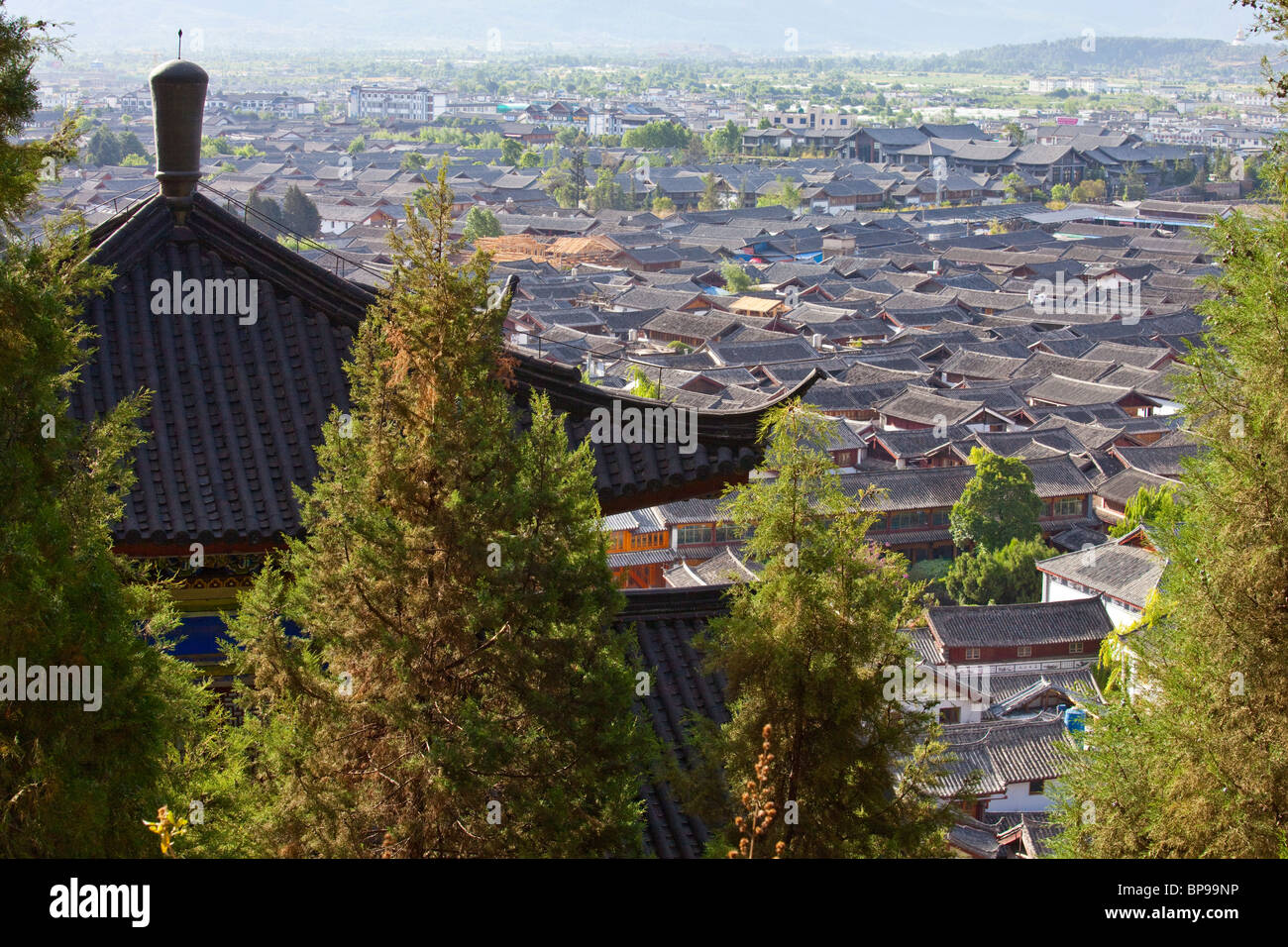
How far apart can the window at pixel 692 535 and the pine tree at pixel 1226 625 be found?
20296mm

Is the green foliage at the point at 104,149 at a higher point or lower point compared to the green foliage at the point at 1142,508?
higher

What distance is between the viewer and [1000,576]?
2566 cm

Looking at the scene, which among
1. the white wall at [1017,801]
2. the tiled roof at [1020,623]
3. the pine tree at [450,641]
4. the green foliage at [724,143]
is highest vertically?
the green foliage at [724,143]

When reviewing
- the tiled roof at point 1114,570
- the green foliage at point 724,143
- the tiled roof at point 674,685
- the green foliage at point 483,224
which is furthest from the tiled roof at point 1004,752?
the green foliage at point 724,143

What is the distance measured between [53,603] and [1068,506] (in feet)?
90.6

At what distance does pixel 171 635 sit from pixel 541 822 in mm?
2464

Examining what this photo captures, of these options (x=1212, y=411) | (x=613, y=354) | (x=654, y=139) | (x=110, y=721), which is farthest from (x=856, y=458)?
(x=654, y=139)

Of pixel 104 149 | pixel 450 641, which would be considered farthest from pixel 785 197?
pixel 450 641

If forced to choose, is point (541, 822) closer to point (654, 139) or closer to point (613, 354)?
point (613, 354)

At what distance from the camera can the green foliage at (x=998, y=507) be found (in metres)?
26.8

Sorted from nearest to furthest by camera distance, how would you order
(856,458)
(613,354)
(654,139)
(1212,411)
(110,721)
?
(110,721), (1212,411), (856,458), (613,354), (654,139)

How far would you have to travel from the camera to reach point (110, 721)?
175 inches

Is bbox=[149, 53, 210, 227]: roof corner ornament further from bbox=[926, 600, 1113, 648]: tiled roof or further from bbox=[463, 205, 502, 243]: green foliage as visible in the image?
bbox=[463, 205, 502, 243]: green foliage

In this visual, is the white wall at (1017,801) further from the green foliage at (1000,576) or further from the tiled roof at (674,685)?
the tiled roof at (674,685)
